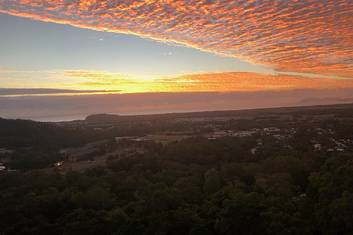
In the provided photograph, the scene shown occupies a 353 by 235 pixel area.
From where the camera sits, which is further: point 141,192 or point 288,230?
point 141,192

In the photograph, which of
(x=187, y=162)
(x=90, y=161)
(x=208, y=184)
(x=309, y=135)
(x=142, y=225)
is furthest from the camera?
(x=309, y=135)

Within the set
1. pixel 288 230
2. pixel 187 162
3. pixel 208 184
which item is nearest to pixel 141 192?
pixel 208 184

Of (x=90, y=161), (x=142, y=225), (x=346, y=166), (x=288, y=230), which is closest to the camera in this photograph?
(x=288, y=230)

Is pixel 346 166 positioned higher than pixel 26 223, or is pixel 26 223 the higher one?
pixel 346 166

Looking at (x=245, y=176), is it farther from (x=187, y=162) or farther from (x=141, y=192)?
(x=187, y=162)

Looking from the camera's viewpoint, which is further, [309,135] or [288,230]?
[309,135]

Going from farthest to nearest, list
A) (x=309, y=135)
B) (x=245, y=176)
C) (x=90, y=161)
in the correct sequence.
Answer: (x=309, y=135) < (x=90, y=161) < (x=245, y=176)

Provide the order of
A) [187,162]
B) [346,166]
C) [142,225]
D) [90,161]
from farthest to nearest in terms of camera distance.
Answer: [90,161] → [187,162] → [346,166] → [142,225]

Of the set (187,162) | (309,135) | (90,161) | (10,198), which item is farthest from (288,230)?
(309,135)

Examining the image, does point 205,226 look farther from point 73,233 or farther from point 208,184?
point 208,184
